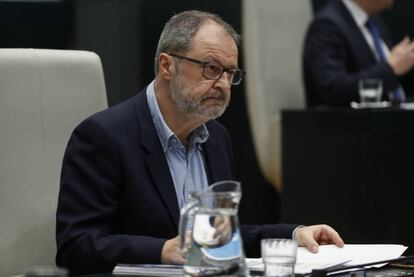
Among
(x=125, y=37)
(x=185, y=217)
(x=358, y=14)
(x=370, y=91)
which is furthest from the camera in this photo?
(x=358, y=14)

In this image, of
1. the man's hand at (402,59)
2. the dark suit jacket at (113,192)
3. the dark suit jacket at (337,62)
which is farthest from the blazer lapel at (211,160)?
the man's hand at (402,59)

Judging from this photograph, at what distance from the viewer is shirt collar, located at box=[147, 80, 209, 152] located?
8.23 ft

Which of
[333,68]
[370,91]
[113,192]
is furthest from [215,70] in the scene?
[333,68]

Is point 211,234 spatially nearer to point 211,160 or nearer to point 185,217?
point 185,217

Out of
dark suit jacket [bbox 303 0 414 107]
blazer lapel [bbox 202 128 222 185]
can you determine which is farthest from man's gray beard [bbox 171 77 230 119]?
dark suit jacket [bbox 303 0 414 107]

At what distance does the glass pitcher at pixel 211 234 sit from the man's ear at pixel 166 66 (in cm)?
78

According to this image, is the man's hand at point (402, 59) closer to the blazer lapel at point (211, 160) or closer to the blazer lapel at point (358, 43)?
the blazer lapel at point (358, 43)

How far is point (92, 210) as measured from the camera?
236 cm

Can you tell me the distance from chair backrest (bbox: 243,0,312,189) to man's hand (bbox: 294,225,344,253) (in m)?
2.58

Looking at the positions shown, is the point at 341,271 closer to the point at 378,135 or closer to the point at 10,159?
the point at 10,159

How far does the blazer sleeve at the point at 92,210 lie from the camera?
Result: 2270 millimetres

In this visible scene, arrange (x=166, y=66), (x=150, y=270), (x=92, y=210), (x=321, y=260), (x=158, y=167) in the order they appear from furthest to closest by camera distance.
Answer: (x=166, y=66) → (x=158, y=167) → (x=92, y=210) → (x=321, y=260) → (x=150, y=270)

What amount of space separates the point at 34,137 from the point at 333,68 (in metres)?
2.55

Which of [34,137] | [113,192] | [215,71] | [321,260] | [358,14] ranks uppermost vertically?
[358,14]
